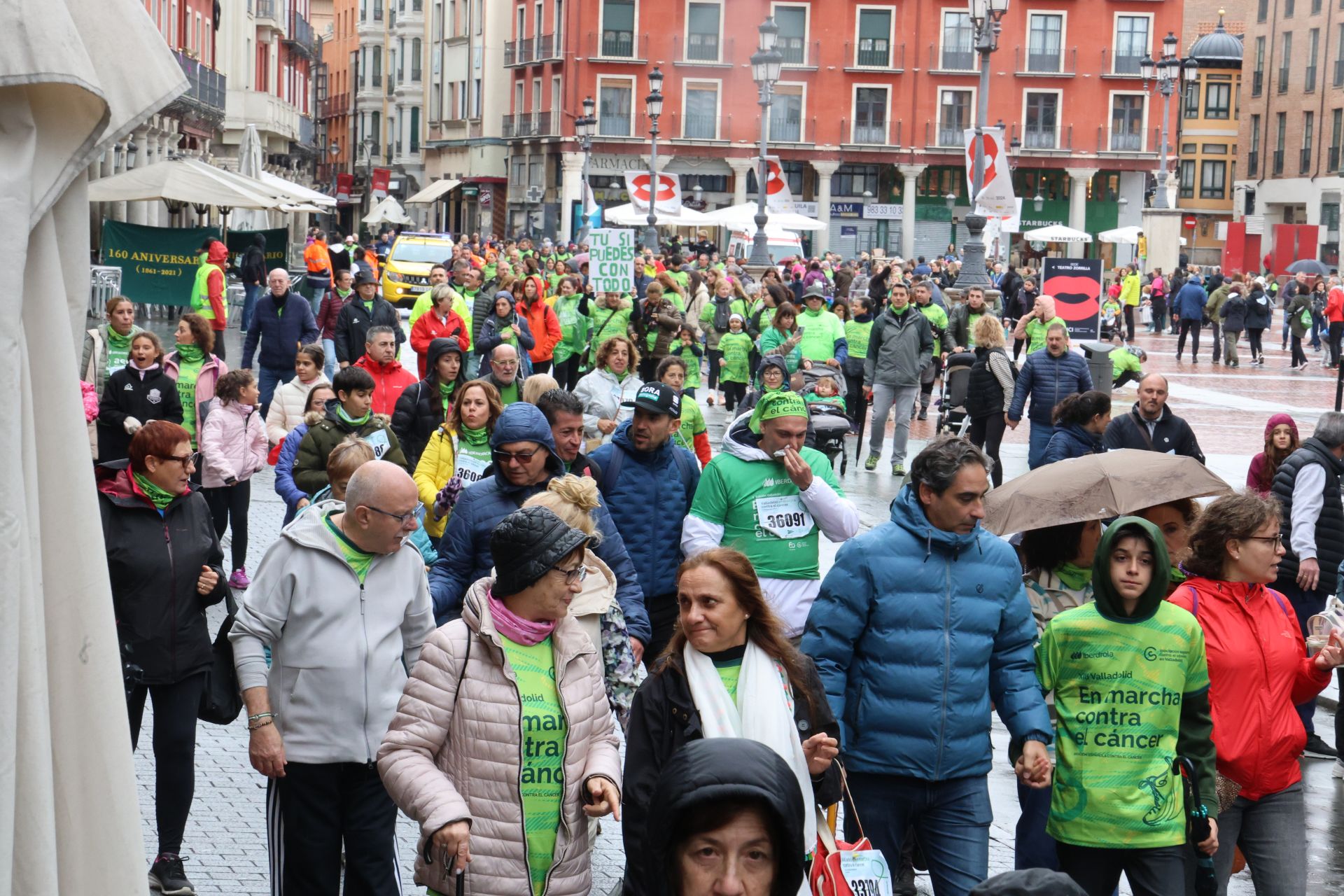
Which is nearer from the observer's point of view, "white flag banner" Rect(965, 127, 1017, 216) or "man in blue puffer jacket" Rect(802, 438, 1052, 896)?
"man in blue puffer jacket" Rect(802, 438, 1052, 896)

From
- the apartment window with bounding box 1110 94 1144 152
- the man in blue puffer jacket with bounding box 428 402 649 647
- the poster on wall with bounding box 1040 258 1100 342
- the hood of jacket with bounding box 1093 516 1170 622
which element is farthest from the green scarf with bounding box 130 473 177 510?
the apartment window with bounding box 1110 94 1144 152

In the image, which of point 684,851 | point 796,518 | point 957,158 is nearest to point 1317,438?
point 796,518

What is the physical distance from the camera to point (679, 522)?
764cm

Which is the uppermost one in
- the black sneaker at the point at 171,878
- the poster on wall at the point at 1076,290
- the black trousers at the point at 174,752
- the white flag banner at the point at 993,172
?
the white flag banner at the point at 993,172

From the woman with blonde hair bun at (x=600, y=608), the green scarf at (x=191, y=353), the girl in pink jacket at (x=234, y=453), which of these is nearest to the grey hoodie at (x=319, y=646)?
the woman with blonde hair bun at (x=600, y=608)

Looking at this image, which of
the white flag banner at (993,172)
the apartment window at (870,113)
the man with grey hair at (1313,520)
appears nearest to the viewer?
the man with grey hair at (1313,520)

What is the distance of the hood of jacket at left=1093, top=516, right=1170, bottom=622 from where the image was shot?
497cm

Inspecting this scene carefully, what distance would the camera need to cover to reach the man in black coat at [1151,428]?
34.3ft

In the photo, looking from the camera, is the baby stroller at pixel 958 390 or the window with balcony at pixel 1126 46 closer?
the baby stroller at pixel 958 390

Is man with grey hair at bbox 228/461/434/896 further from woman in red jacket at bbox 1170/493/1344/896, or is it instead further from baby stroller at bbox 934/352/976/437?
baby stroller at bbox 934/352/976/437

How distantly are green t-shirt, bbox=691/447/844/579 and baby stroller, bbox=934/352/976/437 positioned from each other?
9.28 meters

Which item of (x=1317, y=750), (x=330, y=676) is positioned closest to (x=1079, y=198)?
(x=1317, y=750)

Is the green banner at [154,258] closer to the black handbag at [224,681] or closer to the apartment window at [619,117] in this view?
the black handbag at [224,681]

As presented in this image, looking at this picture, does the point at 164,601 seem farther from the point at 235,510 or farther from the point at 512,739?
the point at 235,510
